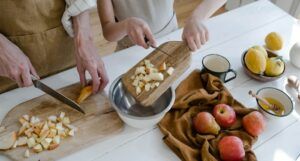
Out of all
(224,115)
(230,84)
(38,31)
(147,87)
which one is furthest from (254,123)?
(38,31)

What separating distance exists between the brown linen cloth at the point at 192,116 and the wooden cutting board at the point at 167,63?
8 centimetres

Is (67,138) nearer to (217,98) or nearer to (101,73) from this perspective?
(101,73)

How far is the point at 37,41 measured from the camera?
100cm

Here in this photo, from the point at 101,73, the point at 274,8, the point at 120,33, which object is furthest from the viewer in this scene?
the point at 274,8

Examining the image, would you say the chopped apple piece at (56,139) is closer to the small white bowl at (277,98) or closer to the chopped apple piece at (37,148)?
the chopped apple piece at (37,148)

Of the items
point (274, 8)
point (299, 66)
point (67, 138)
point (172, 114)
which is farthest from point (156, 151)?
point (274, 8)

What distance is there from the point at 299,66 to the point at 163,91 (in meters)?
0.52

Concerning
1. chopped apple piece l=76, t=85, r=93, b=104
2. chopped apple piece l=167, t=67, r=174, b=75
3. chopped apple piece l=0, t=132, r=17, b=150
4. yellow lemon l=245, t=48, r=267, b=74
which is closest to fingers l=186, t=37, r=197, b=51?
chopped apple piece l=167, t=67, r=174, b=75

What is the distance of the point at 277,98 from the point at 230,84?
0.15 m

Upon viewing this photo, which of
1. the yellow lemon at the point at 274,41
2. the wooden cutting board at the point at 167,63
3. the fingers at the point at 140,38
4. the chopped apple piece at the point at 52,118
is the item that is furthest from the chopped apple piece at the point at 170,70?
the yellow lemon at the point at 274,41

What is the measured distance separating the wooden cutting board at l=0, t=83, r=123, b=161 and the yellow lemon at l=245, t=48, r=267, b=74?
0.45 metres

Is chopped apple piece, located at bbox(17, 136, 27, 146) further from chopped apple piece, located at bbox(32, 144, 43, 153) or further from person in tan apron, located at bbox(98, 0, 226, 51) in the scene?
person in tan apron, located at bbox(98, 0, 226, 51)

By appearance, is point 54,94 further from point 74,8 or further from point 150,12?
point 150,12

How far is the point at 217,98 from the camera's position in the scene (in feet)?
3.10
